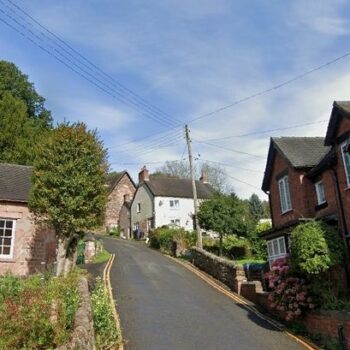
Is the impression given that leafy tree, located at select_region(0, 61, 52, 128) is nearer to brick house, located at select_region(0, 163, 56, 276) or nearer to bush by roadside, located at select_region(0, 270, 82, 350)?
brick house, located at select_region(0, 163, 56, 276)

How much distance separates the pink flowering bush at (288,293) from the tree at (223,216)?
19.0m

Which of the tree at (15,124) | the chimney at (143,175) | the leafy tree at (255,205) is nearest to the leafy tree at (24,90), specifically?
the tree at (15,124)

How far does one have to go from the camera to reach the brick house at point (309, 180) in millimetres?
18016

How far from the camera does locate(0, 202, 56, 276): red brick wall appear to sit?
22.2 metres

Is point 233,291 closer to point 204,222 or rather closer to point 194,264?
point 194,264

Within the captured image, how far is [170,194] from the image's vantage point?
56031 mm

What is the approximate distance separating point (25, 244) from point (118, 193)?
152ft

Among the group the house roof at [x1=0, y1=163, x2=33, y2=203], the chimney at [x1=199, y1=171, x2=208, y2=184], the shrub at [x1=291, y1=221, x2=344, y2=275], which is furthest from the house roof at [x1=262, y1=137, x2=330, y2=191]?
the chimney at [x1=199, y1=171, x2=208, y2=184]

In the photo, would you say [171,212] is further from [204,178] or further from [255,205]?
[255,205]

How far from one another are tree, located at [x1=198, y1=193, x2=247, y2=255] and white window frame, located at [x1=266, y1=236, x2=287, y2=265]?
11.9 m

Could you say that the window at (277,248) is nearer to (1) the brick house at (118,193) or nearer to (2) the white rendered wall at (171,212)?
(2) the white rendered wall at (171,212)

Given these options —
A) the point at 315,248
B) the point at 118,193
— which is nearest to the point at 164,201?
the point at 118,193

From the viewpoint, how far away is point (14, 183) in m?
24.7

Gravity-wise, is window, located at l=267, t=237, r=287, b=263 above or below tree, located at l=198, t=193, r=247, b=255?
below
